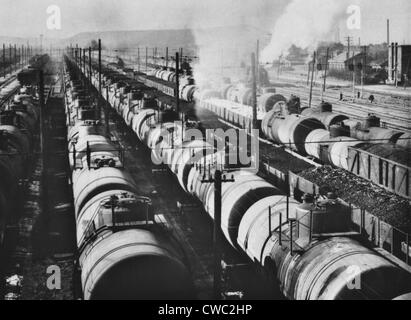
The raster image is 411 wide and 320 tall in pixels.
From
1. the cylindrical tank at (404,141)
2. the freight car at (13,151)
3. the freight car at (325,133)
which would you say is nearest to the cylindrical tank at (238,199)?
the freight car at (325,133)

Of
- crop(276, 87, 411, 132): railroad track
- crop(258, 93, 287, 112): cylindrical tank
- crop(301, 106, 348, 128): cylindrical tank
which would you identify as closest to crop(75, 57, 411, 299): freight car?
crop(301, 106, 348, 128): cylindrical tank

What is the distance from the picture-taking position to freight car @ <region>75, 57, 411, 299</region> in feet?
36.4

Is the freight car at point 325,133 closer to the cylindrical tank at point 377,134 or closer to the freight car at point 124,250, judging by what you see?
the cylindrical tank at point 377,134

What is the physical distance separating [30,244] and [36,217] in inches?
132

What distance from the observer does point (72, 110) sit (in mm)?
37094

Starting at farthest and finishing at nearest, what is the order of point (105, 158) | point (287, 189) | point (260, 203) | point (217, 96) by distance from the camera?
point (217, 96)
point (287, 189)
point (105, 158)
point (260, 203)

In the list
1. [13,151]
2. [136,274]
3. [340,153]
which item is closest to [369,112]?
[340,153]

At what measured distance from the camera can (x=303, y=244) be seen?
12.8 meters

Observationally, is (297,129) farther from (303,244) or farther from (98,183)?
(303,244)

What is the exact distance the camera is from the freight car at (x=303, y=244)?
437 inches

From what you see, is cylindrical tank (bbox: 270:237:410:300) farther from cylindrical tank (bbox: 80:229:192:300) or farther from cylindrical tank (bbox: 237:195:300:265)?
cylindrical tank (bbox: 80:229:192:300)
